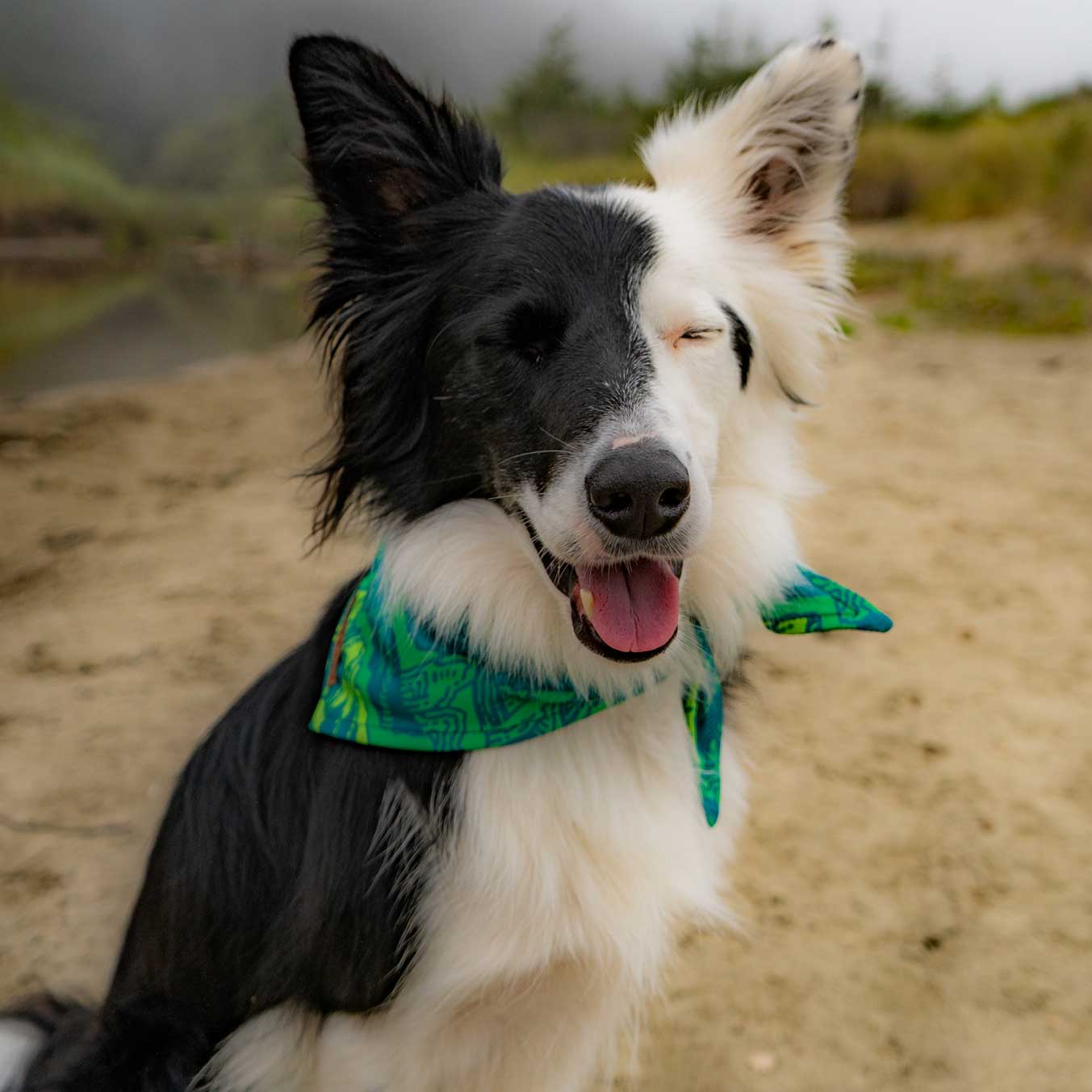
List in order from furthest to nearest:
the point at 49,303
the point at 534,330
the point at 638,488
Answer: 1. the point at 49,303
2. the point at 534,330
3. the point at 638,488

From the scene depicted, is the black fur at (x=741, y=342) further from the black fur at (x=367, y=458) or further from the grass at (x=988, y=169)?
the grass at (x=988, y=169)

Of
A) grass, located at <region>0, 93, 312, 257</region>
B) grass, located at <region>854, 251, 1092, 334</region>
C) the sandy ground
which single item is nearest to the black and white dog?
the sandy ground

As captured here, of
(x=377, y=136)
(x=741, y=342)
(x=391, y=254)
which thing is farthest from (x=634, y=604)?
(x=377, y=136)

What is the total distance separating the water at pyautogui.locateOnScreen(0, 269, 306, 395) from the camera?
1280cm

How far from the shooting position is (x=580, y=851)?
1.95 metres

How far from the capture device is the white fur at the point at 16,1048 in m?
1.99

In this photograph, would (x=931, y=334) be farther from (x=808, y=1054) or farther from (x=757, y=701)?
(x=808, y=1054)

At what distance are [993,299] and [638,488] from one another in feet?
38.9

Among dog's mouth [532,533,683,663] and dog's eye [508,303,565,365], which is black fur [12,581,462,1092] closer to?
dog's mouth [532,533,683,663]

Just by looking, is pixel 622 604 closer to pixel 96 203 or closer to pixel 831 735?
pixel 831 735

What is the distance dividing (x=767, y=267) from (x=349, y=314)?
42.6 inches

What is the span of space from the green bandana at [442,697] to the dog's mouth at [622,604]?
0.21m

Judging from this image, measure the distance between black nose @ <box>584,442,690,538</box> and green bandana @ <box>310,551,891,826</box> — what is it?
18.7 inches

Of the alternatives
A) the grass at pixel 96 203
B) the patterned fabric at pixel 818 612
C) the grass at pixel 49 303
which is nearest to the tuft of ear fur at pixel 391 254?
the patterned fabric at pixel 818 612
